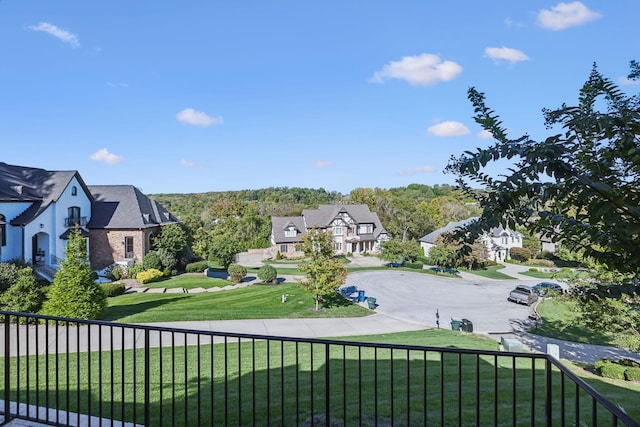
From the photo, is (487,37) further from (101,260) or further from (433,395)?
(101,260)

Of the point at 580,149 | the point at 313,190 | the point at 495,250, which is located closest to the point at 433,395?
the point at 580,149

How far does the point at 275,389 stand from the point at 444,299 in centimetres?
1796

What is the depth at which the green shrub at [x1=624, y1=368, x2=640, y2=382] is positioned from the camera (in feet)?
33.9

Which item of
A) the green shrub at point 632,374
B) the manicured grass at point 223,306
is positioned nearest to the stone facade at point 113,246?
the manicured grass at point 223,306

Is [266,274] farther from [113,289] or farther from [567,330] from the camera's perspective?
[567,330]

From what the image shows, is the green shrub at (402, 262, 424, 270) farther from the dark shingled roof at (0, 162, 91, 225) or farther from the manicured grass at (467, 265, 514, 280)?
the dark shingled roof at (0, 162, 91, 225)

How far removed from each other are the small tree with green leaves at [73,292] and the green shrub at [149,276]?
9.90 m

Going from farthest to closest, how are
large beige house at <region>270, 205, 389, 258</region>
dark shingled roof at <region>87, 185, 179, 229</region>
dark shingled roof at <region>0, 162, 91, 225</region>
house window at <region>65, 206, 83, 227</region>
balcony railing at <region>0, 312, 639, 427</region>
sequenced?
large beige house at <region>270, 205, 389, 258</region>
dark shingled roof at <region>87, 185, 179, 229</region>
house window at <region>65, 206, 83, 227</region>
dark shingled roof at <region>0, 162, 91, 225</region>
balcony railing at <region>0, 312, 639, 427</region>

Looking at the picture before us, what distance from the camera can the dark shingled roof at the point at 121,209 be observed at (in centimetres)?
2587

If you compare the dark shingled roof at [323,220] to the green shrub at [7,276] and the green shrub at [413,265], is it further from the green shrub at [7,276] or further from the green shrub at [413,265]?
the green shrub at [7,276]

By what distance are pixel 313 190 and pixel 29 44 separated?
259ft

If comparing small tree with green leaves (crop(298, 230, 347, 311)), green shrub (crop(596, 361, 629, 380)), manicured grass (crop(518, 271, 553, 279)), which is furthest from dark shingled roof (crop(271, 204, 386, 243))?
green shrub (crop(596, 361, 629, 380))

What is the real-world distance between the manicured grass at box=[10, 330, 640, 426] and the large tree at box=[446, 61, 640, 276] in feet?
3.80

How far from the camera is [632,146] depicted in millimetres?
2049
